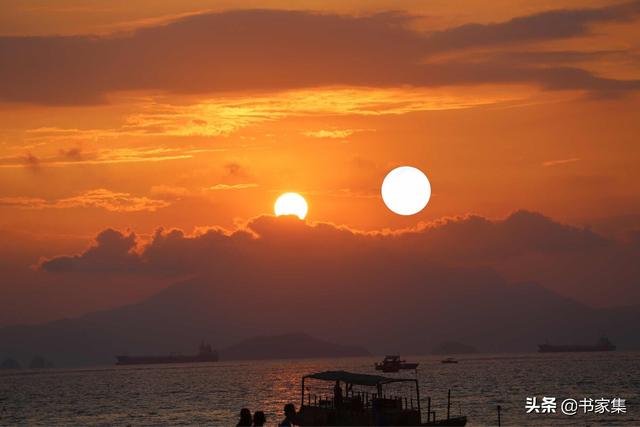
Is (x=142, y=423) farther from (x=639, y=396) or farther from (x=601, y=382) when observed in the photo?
(x=601, y=382)

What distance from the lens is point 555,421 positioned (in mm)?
101938

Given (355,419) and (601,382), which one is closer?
(355,419)

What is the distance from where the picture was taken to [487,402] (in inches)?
5192

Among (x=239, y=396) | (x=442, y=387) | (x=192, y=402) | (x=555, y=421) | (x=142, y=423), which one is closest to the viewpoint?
(x=555, y=421)

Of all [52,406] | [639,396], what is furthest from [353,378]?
[52,406]

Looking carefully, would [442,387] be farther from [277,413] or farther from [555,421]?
[555,421]

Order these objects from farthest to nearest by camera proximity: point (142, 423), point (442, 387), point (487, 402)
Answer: point (442, 387), point (487, 402), point (142, 423)

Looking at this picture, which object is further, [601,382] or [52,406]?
[601,382]

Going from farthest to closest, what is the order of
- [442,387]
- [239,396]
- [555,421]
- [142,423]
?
1. [442,387]
2. [239,396]
3. [142,423]
4. [555,421]

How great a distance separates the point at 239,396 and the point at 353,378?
90956mm

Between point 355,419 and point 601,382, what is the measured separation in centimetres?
12193

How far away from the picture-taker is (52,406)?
541 feet

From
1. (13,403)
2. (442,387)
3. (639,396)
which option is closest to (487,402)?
(639,396)

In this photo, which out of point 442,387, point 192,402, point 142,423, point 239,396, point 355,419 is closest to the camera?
point 355,419
